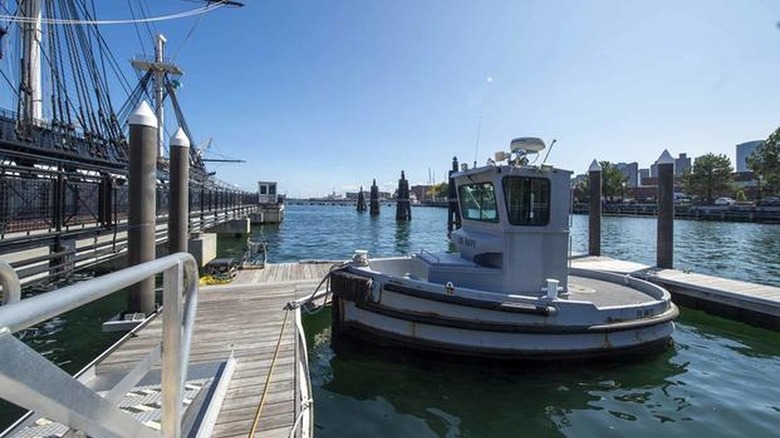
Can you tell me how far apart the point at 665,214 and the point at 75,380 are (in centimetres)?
1631

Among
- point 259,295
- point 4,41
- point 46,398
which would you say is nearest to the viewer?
point 46,398

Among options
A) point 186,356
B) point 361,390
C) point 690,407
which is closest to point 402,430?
point 361,390

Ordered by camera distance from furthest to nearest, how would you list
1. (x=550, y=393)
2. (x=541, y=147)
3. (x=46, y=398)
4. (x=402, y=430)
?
(x=541, y=147) < (x=550, y=393) < (x=402, y=430) < (x=46, y=398)

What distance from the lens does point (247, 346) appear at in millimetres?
6141

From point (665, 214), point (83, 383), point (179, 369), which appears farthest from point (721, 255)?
point (83, 383)

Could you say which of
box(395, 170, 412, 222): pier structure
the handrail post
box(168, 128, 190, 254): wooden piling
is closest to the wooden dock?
the handrail post

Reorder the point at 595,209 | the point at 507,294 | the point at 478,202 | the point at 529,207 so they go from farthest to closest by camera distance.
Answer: the point at 595,209 → the point at 478,202 → the point at 529,207 → the point at 507,294

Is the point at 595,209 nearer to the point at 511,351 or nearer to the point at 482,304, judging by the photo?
the point at 511,351

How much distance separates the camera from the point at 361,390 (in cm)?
641

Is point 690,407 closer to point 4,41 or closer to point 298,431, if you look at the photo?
point 298,431

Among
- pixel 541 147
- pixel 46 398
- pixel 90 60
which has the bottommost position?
pixel 46 398

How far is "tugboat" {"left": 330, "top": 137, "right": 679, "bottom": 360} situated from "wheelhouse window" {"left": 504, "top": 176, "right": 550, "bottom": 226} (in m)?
0.02

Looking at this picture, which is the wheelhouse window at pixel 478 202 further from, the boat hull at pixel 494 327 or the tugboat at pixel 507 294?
the boat hull at pixel 494 327

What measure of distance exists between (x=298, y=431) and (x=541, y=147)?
267 inches
